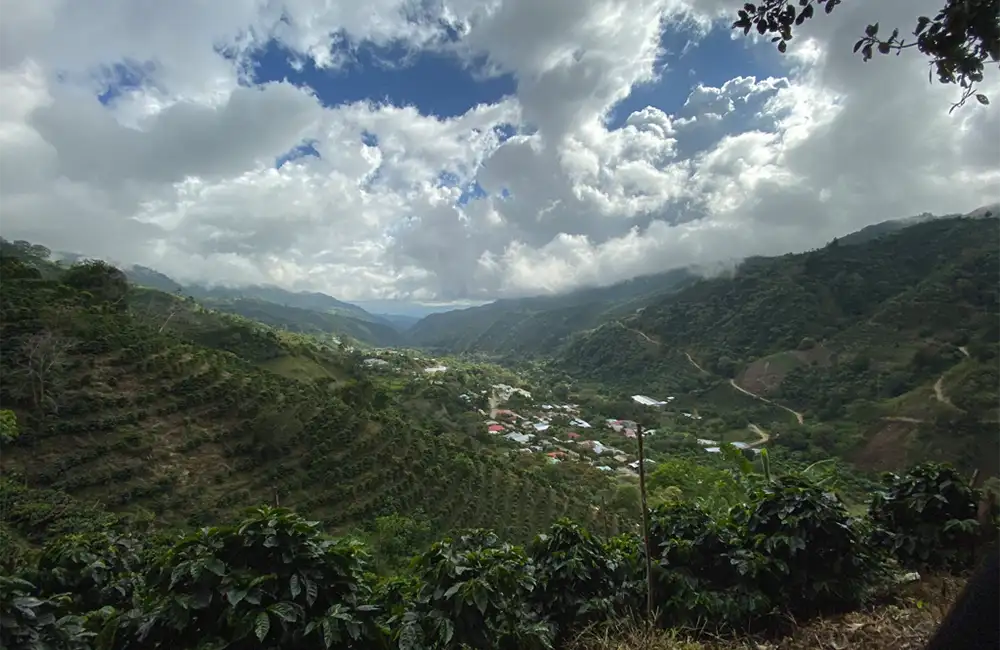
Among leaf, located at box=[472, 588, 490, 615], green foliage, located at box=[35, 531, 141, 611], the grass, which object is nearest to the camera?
leaf, located at box=[472, 588, 490, 615]

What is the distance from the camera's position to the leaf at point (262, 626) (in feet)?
8.18

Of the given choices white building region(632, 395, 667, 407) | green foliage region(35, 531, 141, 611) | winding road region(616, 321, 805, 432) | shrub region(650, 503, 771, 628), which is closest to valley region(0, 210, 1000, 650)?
shrub region(650, 503, 771, 628)

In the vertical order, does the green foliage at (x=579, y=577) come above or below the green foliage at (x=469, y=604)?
below

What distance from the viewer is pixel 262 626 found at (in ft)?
8.30

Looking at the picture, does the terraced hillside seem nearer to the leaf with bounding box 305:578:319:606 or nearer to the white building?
the leaf with bounding box 305:578:319:606

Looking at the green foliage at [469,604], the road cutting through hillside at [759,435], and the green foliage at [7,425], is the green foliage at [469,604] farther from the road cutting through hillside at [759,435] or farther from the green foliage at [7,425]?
the road cutting through hillside at [759,435]

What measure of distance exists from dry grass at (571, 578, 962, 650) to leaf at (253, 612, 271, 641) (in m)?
2.58

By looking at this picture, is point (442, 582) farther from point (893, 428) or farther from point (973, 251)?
point (973, 251)

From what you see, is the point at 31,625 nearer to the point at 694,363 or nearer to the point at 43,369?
the point at 43,369

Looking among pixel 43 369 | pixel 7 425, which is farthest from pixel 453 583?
pixel 43 369

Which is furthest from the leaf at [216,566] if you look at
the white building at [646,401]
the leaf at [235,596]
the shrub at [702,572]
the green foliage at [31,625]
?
the white building at [646,401]

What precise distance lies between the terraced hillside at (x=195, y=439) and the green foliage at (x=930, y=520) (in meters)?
24.6

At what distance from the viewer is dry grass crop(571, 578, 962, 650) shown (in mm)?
3695

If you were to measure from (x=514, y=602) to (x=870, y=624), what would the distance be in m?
2.95
